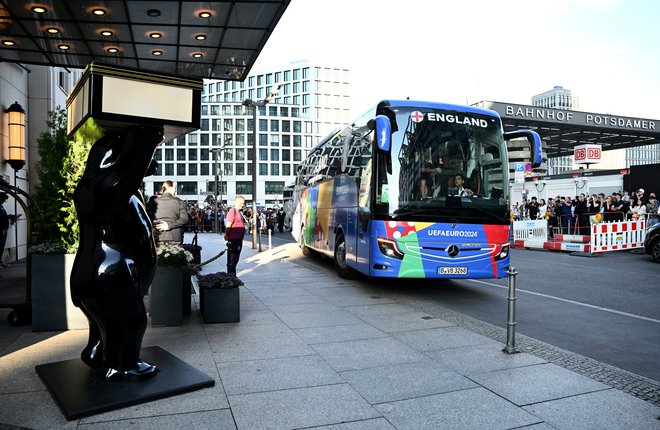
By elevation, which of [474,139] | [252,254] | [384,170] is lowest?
[252,254]

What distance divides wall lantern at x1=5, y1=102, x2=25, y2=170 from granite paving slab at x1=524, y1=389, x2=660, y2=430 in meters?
12.9

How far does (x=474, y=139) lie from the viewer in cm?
907

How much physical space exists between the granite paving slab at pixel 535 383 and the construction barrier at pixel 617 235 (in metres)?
13.9

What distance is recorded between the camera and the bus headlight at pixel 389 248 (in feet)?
28.6

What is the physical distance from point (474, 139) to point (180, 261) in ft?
17.9

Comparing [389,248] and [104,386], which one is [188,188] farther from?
[104,386]

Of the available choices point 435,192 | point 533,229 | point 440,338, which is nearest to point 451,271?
point 435,192

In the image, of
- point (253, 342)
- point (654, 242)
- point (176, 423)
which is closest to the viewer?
point (176, 423)

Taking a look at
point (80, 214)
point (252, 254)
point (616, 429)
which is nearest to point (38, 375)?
point (80, 214)

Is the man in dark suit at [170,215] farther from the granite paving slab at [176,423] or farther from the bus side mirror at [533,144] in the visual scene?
the bus side mirror at [533,144]

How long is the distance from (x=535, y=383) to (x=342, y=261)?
7258 mm

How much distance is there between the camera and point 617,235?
699 inches

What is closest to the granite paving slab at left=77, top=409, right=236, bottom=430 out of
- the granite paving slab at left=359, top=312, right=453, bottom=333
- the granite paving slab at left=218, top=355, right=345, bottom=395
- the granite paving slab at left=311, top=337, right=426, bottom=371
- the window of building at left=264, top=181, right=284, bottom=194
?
the granite paving slab at left=218, top=355, right=345, bottom=395

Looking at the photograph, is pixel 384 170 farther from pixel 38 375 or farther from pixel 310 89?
pixel 310 89
